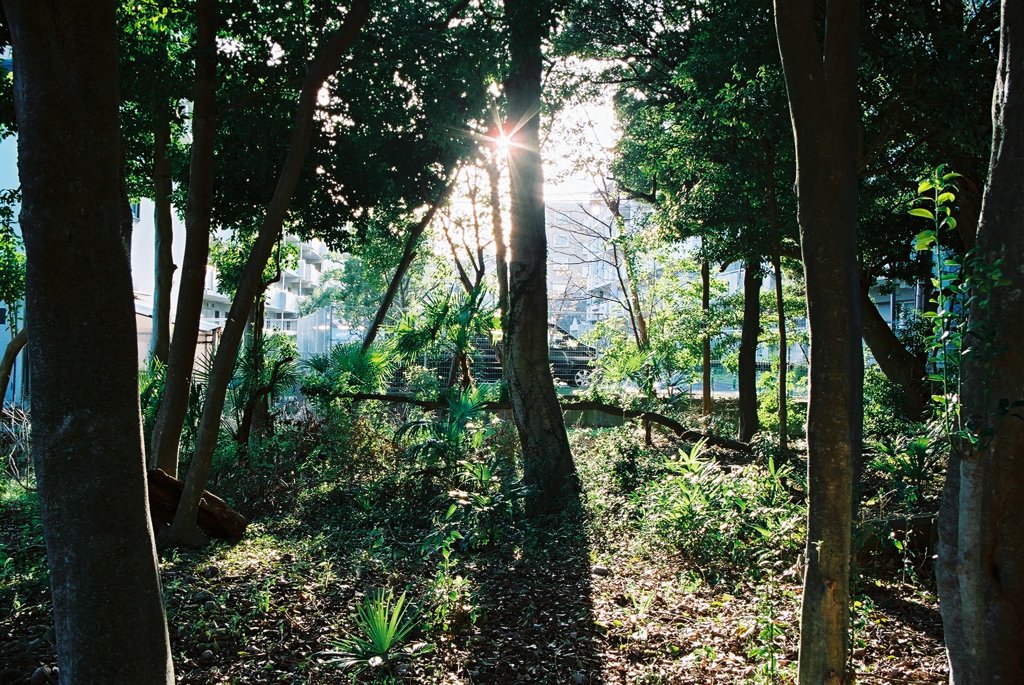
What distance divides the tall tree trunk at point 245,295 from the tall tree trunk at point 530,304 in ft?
8.27

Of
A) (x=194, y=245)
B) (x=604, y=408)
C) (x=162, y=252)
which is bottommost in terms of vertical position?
(x=604, y=408)

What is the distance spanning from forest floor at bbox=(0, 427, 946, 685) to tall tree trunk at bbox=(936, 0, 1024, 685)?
70 cm

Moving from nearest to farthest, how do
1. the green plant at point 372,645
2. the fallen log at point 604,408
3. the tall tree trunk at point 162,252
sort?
the green plant at point 372,645, the tall tree trunk at point 162,252, the fallen log at point 604,408

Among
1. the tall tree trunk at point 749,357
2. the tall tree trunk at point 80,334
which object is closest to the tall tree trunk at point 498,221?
the tall tree trunk at point 749,357

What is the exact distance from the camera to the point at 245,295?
6.20m

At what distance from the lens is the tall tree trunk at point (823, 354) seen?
2777mm

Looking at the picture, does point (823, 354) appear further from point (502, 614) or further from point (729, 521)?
point (729, 521)

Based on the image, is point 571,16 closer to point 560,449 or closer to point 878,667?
point 560,449

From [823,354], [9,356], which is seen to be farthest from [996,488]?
[9,356]

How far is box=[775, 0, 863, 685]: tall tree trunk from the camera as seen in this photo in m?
2.78

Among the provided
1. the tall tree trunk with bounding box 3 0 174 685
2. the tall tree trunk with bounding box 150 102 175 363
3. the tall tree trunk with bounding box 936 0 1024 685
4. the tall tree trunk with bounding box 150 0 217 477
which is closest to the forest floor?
the tall tree trunk with bounding box 3 0 174 685

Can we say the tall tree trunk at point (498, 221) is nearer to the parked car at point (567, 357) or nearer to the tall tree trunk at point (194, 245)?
the parked car at point (567, 357)

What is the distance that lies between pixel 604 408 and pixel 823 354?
28.5 ft

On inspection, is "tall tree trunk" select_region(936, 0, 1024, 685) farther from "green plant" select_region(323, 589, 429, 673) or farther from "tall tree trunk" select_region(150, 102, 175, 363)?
"tall tree trunk" select_region(150, 102, 175, 363)
